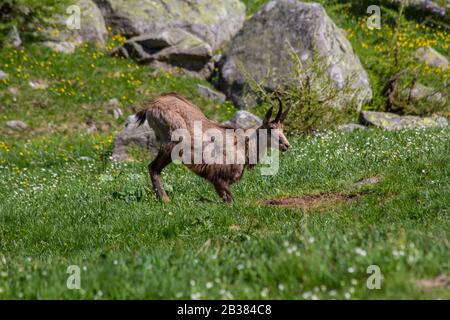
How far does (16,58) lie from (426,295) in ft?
58.4

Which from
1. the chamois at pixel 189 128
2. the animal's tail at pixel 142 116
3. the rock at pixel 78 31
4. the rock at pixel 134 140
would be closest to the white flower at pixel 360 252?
the chamois at pixel 189 128

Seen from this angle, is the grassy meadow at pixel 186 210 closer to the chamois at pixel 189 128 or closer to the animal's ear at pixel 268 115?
the chamois at pixel 189 128

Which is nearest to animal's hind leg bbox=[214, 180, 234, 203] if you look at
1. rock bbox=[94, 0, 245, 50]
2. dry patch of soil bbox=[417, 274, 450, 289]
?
dry patch of soil bbox=[417, 274, 450, 289]

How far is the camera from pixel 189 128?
10.8 meters

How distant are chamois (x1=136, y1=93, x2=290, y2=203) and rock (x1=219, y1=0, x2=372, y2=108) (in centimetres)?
794

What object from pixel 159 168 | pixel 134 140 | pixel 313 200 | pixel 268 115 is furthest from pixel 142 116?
pixel 134 140

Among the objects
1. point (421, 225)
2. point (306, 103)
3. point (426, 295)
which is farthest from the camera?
point (306, 103)

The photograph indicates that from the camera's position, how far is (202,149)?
10.9 metres

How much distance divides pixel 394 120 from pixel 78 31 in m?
10.8

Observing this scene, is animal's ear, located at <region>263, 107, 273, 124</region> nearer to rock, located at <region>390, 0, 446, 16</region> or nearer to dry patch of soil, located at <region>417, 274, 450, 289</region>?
dry patch of soil, located at <region>417, 274, 450, 289</region>

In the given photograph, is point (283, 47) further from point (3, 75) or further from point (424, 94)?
point (3, 75)

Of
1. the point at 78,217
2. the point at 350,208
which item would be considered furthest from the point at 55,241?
the point at 350,208

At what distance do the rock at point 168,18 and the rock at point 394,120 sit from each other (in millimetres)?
7832
